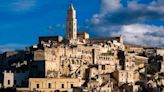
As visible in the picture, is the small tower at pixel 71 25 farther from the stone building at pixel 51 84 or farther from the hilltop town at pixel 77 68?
the stone building at pixel 51 84

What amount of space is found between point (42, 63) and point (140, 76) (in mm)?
17403

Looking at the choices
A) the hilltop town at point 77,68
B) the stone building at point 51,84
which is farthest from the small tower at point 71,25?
the stone building at point 51,84

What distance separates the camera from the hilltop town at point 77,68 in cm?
7841

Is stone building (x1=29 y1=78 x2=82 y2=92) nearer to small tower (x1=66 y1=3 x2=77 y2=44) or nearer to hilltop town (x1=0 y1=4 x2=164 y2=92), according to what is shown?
hilltop town (x1=0 y1=4 x2=164 y2=92)

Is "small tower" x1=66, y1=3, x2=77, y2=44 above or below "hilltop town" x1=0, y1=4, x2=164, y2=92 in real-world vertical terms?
above

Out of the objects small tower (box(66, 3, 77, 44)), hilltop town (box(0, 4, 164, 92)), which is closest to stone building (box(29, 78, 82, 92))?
hilltop town (box(0, 4, 164, 92))

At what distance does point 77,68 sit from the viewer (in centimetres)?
8650

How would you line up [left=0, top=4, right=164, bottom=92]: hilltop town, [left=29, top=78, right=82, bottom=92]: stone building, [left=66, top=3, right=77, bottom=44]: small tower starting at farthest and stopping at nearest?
[left=66, top=3, right=77, bottom=44]: small tower < [left=0, top=4, right=164, bottom=92]: hilltop town < [left=29, top=78, right=82, bottom=92]: stone building

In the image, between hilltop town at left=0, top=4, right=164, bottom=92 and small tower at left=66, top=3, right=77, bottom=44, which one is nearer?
hilltop town at left=0, top=4, right=164, bottom=92

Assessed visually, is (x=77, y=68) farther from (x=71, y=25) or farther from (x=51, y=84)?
(x=71, y=25)

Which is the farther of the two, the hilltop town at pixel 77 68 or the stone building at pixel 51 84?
the hilltop town at pixel 77 68

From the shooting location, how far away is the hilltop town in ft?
257

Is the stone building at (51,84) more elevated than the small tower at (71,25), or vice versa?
the small tower at (71,25)

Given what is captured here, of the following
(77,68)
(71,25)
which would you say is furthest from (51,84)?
(71,25)
